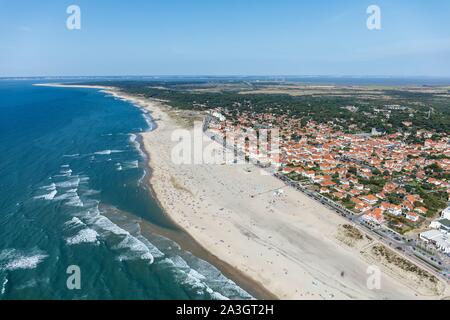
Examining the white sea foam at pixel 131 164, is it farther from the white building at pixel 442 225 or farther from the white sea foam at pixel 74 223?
the white building at pixel 442 225

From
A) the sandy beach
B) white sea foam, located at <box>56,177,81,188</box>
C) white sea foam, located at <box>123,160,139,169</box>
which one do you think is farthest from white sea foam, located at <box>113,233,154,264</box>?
white sea foam, located at <box>123,160,139,169</box>

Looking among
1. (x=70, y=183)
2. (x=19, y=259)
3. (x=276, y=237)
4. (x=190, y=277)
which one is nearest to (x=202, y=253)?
(x=190, y=277)

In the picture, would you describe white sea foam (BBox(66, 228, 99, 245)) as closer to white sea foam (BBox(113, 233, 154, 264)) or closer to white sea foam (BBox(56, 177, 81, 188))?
white sea foam (BBox(113, 233, 154, 264))

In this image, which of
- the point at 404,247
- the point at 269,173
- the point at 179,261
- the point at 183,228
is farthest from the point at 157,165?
the point at 404,247

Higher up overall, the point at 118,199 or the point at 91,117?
the point at 91,117

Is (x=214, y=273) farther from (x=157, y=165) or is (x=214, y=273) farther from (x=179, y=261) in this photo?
(x=157, y=165)

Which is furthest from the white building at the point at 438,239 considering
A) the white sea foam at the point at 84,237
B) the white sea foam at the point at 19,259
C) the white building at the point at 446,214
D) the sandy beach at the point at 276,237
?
the white sea foam at the point at 19,259

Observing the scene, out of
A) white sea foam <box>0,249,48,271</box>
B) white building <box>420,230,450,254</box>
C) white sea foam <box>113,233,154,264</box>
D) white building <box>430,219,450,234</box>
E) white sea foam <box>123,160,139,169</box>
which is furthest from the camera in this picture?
white sea foam <box>123,160,139,169</box>
